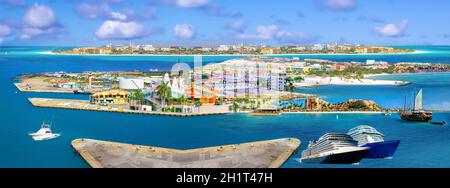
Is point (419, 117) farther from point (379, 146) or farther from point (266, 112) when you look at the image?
point (379, 146)

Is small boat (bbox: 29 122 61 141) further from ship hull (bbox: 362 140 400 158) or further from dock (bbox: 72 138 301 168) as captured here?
ship hull (bbox: 362 140 400 158)

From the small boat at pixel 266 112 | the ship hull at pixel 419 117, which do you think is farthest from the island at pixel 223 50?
the ship hull at pixel 419 117

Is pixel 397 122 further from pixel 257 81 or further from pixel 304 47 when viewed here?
pixel 304 47

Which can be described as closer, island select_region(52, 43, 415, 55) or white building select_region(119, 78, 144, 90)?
white building select_region(119, 78, 144, 90)

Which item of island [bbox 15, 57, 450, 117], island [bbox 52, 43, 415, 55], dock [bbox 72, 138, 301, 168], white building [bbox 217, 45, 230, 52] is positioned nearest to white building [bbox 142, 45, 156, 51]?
island [bbox 52, 43, 415, 55]

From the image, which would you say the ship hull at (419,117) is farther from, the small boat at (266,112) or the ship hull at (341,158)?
the ship hull at (341,158)

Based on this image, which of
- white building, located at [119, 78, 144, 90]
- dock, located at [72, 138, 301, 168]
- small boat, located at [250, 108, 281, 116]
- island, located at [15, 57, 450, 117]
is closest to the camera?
dock, located at [72, 138, 301, 168]

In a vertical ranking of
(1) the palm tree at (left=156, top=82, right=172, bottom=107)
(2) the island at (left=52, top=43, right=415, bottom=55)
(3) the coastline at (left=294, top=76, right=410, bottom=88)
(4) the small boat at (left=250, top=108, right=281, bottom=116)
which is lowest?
(4) the small boat at (left=250, top=108, right=281, bottom=116)

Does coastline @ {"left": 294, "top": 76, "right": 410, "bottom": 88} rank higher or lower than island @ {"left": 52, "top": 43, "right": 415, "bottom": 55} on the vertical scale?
lower
